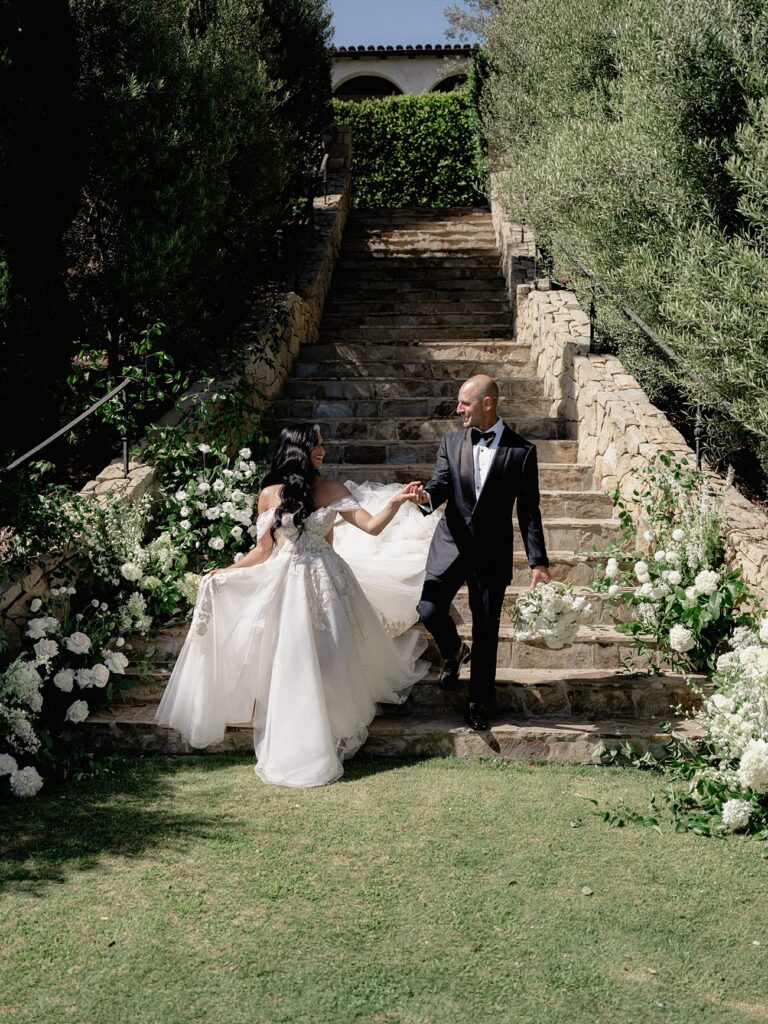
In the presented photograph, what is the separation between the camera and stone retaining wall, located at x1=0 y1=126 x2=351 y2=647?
581cm

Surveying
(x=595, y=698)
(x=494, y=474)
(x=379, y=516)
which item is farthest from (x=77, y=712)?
(x=595, y=698)

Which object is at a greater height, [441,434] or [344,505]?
[344,505]

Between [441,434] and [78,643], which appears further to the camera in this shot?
[441,434]

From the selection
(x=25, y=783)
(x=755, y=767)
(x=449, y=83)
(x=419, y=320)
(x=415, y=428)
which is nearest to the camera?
(x=755, y=767)

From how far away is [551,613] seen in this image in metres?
5.41

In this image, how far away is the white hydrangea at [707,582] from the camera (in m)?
5.81

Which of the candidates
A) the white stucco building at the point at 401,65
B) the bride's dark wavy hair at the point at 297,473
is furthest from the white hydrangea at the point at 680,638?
the white stucco building at the point at 401,65

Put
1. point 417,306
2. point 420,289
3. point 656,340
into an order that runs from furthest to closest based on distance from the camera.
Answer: point 420,289
point 417,306
point 656,340

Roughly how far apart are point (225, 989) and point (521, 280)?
1066cm

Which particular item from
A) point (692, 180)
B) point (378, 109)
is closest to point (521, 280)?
point (692, 180)

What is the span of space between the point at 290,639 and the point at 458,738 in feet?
3.65

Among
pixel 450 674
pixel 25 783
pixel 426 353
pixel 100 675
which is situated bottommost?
pixel 25 783

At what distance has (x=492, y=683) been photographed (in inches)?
222

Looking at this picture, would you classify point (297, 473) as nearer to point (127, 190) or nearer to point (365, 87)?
point (127, 190)
